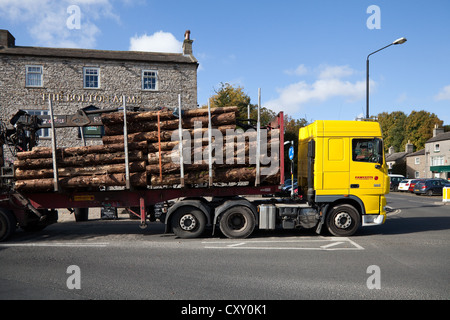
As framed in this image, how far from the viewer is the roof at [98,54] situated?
23.5 m

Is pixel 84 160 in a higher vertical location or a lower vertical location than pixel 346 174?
higher

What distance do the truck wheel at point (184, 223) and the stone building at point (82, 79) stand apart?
16632 millimetres

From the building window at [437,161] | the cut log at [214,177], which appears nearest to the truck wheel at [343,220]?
the cut log at [214,177]

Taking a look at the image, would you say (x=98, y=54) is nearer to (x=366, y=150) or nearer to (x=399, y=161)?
(x=366, y=150)

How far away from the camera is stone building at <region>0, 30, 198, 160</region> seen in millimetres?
23625

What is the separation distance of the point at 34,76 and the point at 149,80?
791cm

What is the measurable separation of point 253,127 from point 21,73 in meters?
21.3

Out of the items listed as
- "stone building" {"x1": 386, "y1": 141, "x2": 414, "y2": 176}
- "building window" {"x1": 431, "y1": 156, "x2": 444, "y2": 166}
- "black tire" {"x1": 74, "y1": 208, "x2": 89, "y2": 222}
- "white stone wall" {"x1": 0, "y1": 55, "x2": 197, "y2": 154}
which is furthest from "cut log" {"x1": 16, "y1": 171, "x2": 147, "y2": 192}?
"stone building" {"x1": 386, "y1": 141, "x2": 414, "y2": 176}

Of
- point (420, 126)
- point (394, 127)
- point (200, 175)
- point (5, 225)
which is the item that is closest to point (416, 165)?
point (420, 126)

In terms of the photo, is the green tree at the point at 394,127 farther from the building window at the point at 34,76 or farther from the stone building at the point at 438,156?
the building window at the point at 34,76

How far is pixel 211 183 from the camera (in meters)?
8.71

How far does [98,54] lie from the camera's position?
24.9 metres
